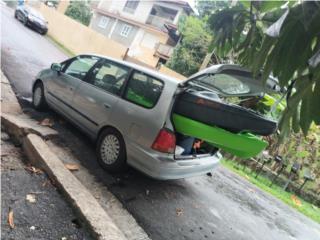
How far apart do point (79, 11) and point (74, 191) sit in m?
39.5

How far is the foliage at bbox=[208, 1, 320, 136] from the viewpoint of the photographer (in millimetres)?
1178

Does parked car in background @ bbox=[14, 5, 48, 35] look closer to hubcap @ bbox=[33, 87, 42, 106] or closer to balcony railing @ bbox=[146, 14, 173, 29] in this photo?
balcony railing @ bbox=[146, 14, 173, 29]

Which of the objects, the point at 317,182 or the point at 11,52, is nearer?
the point at 317,182

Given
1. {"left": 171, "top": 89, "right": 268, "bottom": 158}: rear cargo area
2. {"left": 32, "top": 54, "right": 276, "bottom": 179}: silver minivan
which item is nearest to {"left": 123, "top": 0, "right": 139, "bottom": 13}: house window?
A: {"left": 32, "top": 54, "right": 276, "bottom": 179}: silver minivan

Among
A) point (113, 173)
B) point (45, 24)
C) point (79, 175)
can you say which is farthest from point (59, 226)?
point (45, 24)

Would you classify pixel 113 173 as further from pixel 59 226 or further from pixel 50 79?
pixel 50 79

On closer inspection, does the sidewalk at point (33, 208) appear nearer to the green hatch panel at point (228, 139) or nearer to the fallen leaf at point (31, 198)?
the fallen leaf at point (31, 198)

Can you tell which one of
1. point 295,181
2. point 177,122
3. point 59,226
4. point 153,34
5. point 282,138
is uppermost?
point 153,34

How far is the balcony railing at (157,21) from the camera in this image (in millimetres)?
34031

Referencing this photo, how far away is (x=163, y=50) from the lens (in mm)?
31453

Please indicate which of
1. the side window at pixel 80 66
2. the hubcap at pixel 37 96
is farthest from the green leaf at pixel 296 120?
the hubcap at pixel 37 96

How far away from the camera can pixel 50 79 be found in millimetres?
6582

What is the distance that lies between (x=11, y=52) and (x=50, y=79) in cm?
592

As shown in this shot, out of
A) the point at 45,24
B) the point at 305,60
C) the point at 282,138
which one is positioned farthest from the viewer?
the point at 45,24
